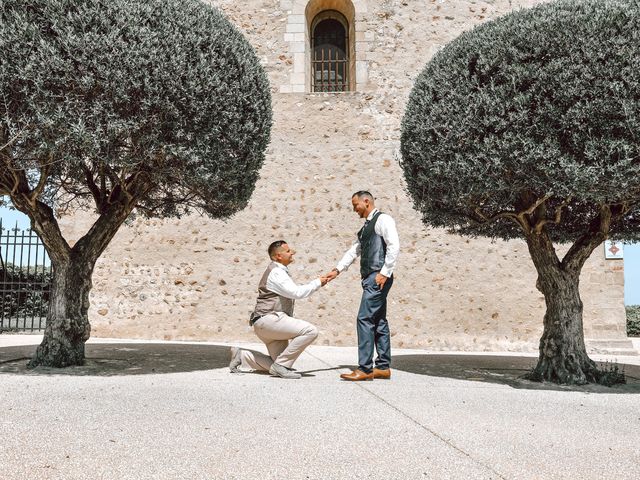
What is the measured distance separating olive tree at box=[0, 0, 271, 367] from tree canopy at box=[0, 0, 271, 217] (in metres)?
0.01

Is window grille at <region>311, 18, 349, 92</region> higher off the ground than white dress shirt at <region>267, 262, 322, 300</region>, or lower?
higher

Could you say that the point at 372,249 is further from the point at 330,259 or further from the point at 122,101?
the point at 330,259

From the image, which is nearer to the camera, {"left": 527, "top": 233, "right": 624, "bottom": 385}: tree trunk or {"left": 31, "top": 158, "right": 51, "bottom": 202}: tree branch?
{"left": 31, "top": 158, "right": 51, "bottom": 202}: tree branch

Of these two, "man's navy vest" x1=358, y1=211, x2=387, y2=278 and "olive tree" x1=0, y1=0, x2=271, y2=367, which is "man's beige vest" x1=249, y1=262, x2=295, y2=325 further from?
"olive tree" x1=0, y1=0, x2=271, y2=367

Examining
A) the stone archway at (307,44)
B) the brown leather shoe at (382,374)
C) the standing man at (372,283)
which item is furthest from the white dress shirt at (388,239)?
the stone archway at (307,44)

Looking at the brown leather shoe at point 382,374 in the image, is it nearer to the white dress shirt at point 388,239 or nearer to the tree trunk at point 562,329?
the white dress shirt at point 388,239

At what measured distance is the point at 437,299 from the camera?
9453mm

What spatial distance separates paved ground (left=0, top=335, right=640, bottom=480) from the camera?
2.56 m

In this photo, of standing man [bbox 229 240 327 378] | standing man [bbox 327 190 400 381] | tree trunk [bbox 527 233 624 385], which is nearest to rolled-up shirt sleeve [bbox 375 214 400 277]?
standing man [bbox 327 190 400 381]

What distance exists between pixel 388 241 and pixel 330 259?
4529mm

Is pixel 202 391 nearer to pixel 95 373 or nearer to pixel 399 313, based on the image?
pixel 95 373

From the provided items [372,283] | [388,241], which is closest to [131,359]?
[372,283]

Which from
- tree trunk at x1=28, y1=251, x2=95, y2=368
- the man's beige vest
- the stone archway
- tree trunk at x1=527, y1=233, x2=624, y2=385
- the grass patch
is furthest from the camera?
the grass patch

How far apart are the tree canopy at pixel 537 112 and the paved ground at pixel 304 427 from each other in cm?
188
